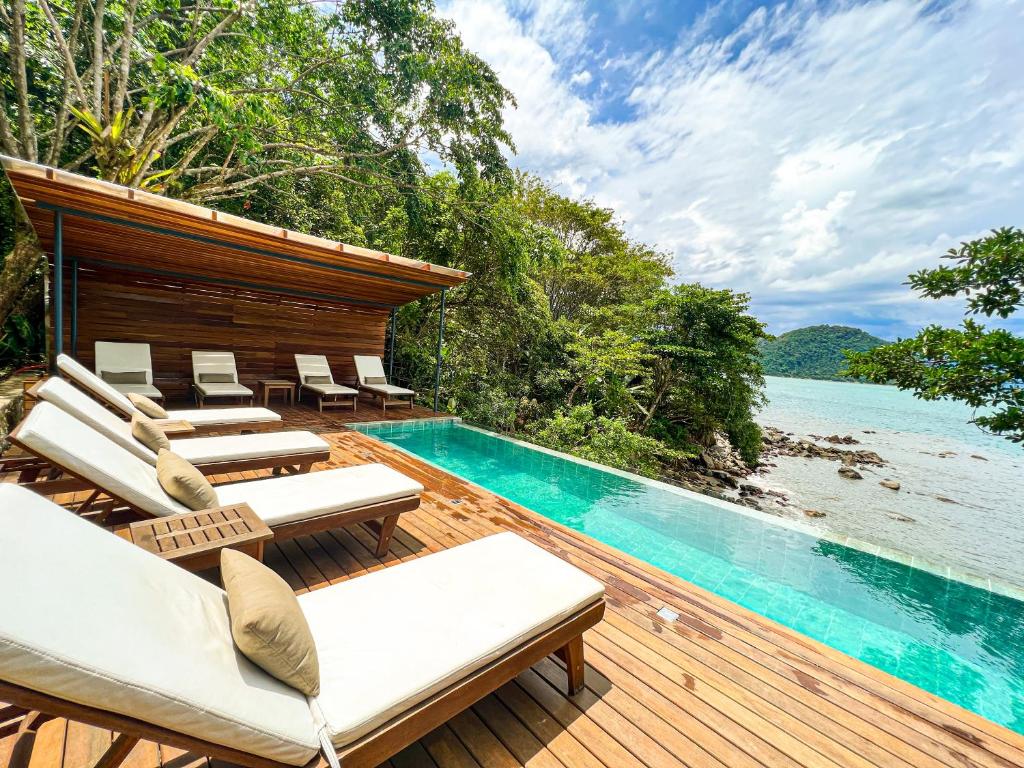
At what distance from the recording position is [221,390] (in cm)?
632

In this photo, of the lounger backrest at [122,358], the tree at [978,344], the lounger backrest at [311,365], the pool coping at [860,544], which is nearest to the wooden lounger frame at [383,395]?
the lounger backrest at [311,365]

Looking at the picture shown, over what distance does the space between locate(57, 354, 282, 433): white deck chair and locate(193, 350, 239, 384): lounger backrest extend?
226cm

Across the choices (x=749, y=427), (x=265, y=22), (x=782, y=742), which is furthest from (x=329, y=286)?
(x=749, y=427)

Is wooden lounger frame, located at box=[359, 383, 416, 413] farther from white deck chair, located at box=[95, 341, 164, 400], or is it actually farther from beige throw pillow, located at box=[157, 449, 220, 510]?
beige throw pillow, located at box=[157, 449, 220, 510]

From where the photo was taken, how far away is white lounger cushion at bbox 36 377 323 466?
250 centimetres

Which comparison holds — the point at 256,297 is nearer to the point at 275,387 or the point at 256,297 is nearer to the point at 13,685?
the point at 275,387

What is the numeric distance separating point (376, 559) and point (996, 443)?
145 feet

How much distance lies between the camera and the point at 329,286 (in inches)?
289

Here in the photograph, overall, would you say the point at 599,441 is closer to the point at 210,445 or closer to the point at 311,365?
the point at 311,365

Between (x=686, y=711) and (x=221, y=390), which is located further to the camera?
(x=221, y=390)

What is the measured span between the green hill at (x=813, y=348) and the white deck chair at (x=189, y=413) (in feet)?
159

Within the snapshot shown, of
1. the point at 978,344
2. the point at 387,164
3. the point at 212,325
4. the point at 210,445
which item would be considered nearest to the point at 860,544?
the point at 978,344

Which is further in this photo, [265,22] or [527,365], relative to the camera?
[527,365]

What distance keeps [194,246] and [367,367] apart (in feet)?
11.9
